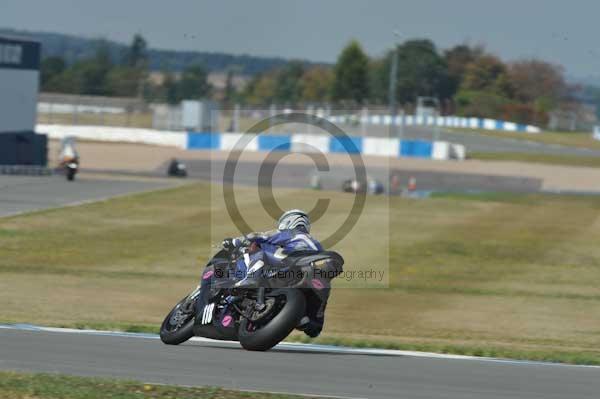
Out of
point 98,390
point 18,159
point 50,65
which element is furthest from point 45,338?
point 50,65

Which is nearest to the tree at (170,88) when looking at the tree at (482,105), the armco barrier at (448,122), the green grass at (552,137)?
the armco barrier at (448,122)

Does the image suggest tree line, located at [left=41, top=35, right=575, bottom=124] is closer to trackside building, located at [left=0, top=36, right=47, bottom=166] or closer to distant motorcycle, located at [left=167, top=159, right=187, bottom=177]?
distant motorcycle, located at [left=167, top=159, right=187, bottom=177]

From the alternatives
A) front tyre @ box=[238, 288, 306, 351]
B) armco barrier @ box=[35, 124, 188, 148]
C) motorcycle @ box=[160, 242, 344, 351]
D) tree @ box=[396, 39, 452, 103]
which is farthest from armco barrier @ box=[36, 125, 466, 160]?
front tyre @ box=[238, 288, 306, 351]

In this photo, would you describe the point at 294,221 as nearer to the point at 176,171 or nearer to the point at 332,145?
the point at 176,171

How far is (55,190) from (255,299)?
3194cm

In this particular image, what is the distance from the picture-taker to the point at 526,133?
285 ft

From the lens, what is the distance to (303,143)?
2753 inches

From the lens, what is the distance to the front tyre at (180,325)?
11227 millimetres

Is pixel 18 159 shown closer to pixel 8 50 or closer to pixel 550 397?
pixel 8 50

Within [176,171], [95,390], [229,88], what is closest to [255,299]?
[95,390]

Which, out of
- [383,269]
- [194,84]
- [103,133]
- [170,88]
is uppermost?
[194,84]

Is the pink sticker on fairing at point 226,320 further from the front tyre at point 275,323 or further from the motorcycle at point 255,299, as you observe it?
the front tyre at point 275,323

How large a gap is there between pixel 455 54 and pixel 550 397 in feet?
305

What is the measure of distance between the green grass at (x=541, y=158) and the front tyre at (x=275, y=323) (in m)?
60.8
